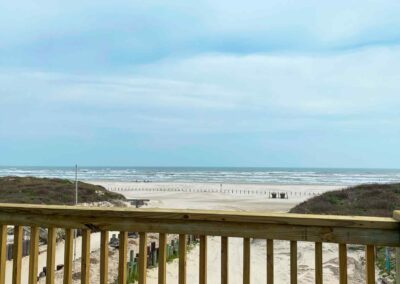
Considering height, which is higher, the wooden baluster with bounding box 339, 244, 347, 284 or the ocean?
the wooden baluster with bounding box 339, 244, 347, 284

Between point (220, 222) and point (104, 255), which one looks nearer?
point (220, 222)

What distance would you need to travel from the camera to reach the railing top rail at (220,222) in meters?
2.31

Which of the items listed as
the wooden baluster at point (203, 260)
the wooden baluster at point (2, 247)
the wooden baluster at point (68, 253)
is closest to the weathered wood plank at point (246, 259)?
the wooden baluster at point (203, 260)

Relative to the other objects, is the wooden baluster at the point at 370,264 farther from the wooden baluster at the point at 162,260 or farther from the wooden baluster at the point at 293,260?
the wooden baluster at the point at 162,260

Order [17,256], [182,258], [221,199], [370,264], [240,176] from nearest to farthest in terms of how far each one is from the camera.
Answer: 1. [370,264]
2. [182,258]
3. [17,256]
4. [221,199]
5. [240,176]

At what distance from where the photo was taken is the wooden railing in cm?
231

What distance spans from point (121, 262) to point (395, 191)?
22.6 m

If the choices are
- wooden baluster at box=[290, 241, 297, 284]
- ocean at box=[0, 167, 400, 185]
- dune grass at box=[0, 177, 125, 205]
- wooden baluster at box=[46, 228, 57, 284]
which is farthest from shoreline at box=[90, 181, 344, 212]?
wooden baluster at box=[290, 241, 297, 284]

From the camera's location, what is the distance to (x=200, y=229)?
249cm

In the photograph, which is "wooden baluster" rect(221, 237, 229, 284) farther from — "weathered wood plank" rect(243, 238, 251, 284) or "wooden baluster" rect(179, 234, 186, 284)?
"wooden baluster" rect(179, 234, 186, 284)

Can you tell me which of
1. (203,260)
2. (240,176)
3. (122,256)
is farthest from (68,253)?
(240,176)

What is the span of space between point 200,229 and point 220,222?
122mm

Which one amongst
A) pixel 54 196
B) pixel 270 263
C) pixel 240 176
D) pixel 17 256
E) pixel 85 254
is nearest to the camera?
pixel 270 263

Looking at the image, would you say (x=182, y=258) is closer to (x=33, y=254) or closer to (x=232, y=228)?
(x=232, y=228)
